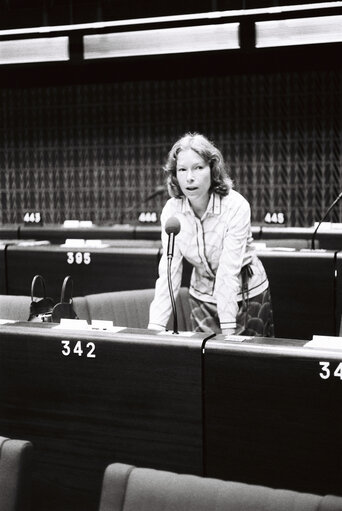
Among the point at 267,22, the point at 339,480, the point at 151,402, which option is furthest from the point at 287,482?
the point at 267,22

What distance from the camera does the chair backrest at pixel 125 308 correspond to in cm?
356

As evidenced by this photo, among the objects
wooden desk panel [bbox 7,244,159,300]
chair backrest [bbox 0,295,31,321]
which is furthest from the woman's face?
wooden desk panel [bbox 7,244,159,300]

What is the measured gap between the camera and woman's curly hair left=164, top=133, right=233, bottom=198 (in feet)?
9.95

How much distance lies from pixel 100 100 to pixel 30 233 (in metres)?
2.70

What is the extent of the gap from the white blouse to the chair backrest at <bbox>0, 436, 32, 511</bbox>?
53.3 inches

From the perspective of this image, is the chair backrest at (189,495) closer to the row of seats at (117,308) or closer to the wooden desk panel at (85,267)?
the row of seats at (117,308)

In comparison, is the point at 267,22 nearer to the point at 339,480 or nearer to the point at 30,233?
the point at 30,233

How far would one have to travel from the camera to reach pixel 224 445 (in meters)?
2.15

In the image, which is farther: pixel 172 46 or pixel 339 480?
pixel 172 46

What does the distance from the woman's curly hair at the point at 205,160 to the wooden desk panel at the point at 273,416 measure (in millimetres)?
1073

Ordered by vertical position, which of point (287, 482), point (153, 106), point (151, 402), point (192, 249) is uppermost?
point (153, 106)

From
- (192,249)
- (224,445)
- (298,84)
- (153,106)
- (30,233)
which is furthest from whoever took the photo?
(153,106)

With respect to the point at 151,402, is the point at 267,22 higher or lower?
higher

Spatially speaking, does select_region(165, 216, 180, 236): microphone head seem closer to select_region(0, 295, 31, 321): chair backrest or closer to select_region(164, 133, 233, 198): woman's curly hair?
select_region(164, 133, 233, 198): woman's curly hair
